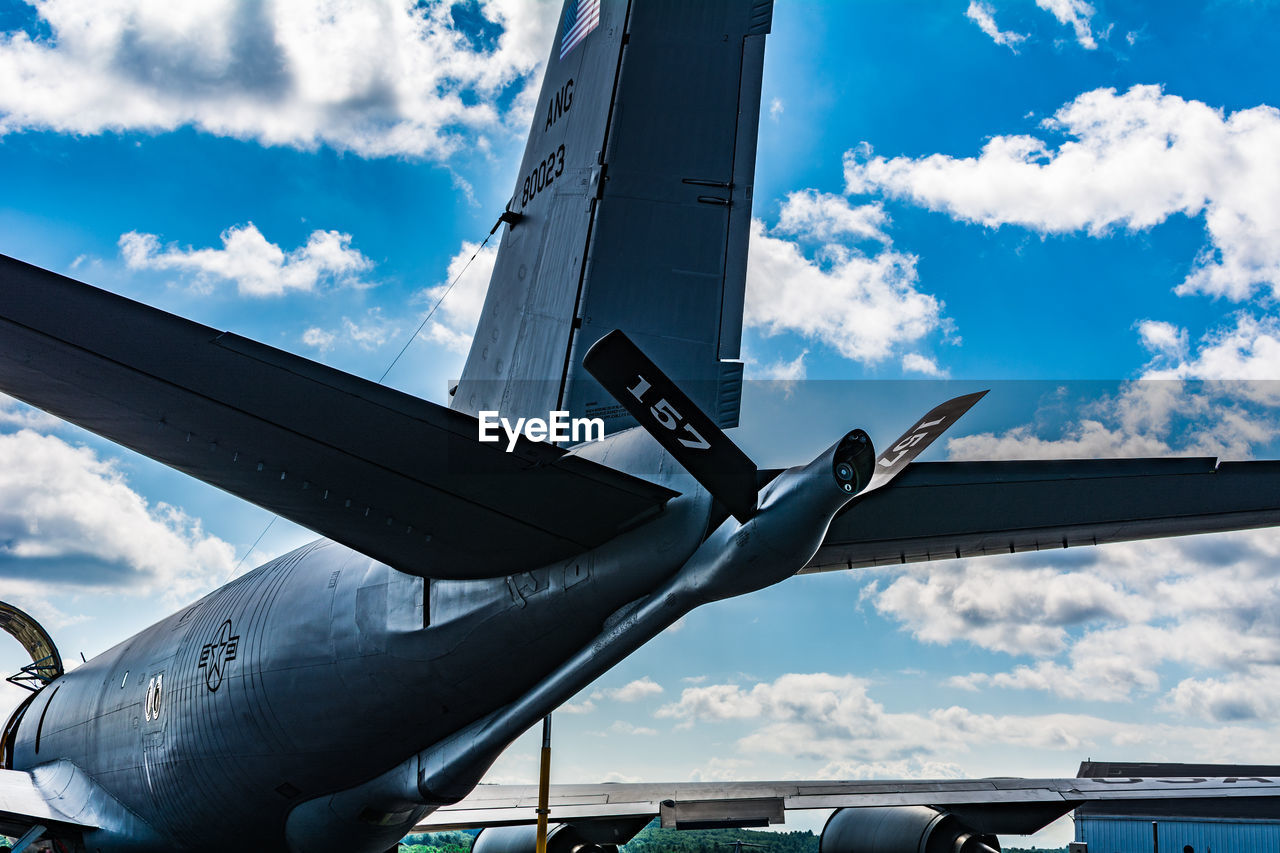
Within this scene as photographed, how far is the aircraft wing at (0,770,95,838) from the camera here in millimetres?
11422

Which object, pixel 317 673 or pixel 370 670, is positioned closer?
pixel 370 670

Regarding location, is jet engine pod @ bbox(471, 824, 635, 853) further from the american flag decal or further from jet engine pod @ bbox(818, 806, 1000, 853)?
the american flag decal

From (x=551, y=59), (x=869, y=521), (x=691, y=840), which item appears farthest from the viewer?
(x=691, y=840)

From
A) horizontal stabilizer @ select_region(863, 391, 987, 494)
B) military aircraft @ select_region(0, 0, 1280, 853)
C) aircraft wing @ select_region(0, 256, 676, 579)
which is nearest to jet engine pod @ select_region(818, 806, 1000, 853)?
military aircraft @ select_region(0, 0, 1280, 853)

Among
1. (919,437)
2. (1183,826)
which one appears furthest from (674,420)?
(1183,826)

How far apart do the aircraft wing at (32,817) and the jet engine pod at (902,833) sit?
345 inches

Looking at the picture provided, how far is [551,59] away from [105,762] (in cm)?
941

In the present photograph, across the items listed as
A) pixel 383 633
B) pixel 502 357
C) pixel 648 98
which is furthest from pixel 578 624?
pixel 648 98

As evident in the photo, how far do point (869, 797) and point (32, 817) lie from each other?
9.68 meters

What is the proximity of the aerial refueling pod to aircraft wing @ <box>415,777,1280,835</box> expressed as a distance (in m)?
0.16

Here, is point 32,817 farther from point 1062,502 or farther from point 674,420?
point 1062,502

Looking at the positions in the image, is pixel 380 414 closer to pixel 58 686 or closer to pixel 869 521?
pixel 869 521

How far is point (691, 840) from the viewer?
22.5 meters

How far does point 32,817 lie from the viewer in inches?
449
